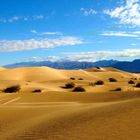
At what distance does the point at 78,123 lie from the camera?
14.5 meters

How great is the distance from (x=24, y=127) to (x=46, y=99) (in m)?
11.1

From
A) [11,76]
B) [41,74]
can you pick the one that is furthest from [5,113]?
[41,74]

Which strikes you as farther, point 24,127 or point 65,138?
point 24,127

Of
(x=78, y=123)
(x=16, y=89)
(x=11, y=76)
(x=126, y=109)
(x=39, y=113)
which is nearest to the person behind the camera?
(x=78, y=123)

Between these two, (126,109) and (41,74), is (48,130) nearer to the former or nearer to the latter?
(126,109)

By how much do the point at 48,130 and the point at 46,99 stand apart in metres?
12.2

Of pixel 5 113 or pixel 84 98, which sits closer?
pixel 5 113

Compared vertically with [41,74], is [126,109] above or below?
below

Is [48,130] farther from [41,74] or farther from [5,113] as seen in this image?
[41,74]

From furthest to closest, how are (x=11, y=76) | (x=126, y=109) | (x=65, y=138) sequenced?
1. (x=11, y=76)
2. (x=126, y=109)
3. (x=65, y=138)

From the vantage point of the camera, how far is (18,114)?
17984mm

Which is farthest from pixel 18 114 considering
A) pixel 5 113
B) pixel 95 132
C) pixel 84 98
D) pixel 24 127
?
pixel 84 98

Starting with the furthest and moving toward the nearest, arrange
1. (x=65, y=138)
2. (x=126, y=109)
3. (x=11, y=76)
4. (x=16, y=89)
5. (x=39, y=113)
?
(x=11, y=76) < (x=16, y=89) < (x=39, y=113) < (x=126, y=109) < (x=65, y=138)

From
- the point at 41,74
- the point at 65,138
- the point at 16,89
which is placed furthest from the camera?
the point at 41,74
